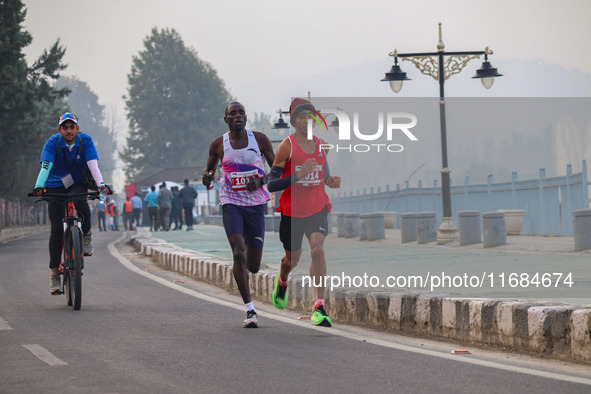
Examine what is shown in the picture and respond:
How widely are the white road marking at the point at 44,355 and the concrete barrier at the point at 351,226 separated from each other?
20600mm

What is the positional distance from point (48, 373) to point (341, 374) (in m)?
1.82

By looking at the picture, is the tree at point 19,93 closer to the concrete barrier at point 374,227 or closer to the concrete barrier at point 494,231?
the concrete barrier at point 374,227

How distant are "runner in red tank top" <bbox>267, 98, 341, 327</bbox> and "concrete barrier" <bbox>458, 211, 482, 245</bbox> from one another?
483 inches

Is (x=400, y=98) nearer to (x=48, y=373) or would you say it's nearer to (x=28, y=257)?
(x=48, y=373)

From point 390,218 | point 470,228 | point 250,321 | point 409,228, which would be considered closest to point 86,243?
point 250,321

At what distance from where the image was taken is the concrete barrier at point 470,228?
70.1 feet

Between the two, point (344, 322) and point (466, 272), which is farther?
point (466, 272)

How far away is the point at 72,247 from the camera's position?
10.7 m

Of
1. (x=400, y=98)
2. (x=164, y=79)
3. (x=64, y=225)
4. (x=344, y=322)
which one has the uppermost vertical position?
(x=164, y=79)

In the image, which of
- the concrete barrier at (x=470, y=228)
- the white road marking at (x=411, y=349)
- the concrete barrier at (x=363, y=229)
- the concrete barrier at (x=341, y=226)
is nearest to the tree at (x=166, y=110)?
the concrete barrier at (x=341, y=226)

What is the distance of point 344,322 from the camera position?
10000 mm

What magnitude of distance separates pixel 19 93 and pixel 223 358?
114ft

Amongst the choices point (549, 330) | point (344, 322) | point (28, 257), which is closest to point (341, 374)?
point (549, 330)

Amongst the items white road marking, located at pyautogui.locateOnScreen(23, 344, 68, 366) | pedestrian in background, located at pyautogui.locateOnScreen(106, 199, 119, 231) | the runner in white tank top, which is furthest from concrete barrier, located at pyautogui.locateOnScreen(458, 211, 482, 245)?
pedestrian in background, located at pyautogui.locateOnScreen(106, 199, 119, 231)
